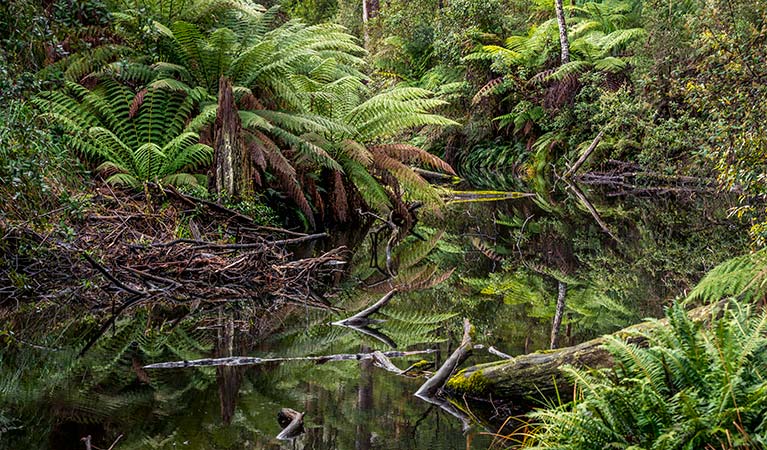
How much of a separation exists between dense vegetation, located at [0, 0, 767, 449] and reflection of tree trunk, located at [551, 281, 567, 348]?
0.10 feet

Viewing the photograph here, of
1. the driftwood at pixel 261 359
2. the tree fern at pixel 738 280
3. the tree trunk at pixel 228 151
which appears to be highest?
the tree fern at pixel 738 280

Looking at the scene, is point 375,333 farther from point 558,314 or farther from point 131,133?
point 131,133

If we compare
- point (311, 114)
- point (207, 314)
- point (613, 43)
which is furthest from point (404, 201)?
point (613, 43)

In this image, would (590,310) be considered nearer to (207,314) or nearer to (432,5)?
(207,314)

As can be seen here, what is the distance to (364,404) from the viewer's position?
347cm

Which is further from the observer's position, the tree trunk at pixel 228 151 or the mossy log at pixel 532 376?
the tree trunk at pixel 228 151

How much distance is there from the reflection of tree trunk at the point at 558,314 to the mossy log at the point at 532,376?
0.83 metres

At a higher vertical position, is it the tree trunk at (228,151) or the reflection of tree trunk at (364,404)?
the reflection of tree trunk at (364,404)

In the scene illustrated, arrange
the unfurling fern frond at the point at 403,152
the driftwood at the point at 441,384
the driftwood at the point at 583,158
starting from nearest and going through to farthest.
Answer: the driftwood at the point at 441,384
the unfurling fern frond at the point at 403,152
the driftwood at the point at 583,158

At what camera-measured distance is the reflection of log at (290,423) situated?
3100 millimetres

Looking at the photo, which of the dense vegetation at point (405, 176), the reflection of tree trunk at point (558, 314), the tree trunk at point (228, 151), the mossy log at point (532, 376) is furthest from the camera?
the tree trunk at point (228, 151)

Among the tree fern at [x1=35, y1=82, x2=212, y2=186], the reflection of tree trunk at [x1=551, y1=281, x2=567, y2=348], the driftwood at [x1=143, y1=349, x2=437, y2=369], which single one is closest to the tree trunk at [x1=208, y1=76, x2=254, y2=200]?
the tree fern at [x1=35, y1=82, x2=212, y2=186]

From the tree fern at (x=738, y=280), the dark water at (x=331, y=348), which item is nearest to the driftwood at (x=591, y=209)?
the dark water at (x=331, y=348)

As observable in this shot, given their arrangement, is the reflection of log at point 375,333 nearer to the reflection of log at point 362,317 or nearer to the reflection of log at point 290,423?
the reflection of log at point 362,317
